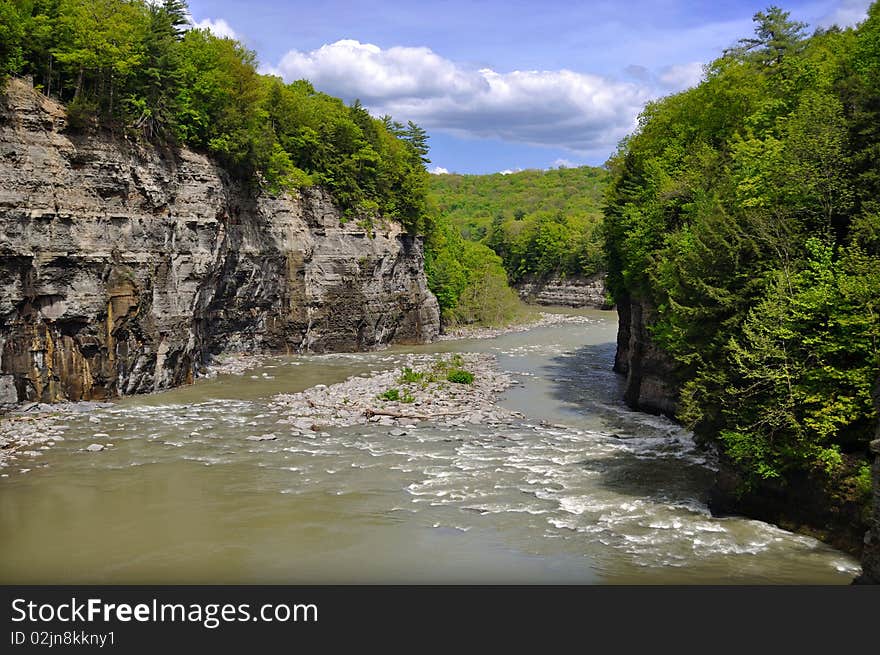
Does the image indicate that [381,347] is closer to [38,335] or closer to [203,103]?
[203,103]

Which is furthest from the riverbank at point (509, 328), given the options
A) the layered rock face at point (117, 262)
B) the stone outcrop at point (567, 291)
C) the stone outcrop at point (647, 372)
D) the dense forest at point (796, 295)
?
the dense forest at point (796, 295)

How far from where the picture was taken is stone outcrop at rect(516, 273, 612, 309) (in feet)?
318

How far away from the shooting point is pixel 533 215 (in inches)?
5172

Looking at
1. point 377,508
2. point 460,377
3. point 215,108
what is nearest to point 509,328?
point 460,377

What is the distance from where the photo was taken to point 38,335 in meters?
27.6

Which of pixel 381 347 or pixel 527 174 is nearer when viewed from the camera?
pixel 381 347

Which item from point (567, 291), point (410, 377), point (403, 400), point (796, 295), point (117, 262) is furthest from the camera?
point (567, 291)

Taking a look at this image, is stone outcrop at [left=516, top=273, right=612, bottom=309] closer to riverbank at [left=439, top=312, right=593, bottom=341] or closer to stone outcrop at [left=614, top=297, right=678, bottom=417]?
riverbank at [left=439, top=312, right=593, bottom=341]

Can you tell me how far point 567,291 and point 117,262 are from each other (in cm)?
7832

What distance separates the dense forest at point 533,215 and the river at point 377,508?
36.9m

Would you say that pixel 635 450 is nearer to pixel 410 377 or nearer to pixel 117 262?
pixel 410 377

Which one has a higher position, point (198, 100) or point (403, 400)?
point (198, 100)
